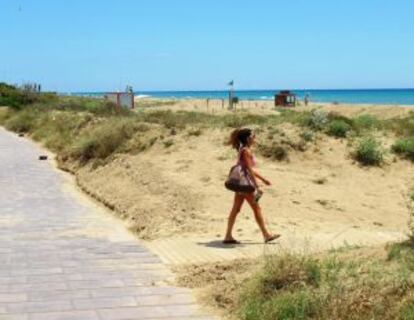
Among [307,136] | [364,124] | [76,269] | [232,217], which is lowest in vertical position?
[76,269]

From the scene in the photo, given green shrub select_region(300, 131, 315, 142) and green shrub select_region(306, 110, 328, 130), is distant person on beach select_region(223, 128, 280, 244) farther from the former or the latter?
green shrub select_region(306, 110, 328, 130)

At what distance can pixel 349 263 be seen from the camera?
284 inches

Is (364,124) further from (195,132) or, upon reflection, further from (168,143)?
(168,143)

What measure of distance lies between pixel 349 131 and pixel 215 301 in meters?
12.9

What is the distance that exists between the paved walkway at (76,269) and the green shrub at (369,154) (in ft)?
20.4

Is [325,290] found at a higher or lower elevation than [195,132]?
lower

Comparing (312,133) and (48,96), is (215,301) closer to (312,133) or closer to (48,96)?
(312,133)

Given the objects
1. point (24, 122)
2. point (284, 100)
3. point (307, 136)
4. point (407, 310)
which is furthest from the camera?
point (284, 100)

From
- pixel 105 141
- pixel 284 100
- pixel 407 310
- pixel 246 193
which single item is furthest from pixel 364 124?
pixel 284 100

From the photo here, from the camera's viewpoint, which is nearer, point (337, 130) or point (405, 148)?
point (405, 148)

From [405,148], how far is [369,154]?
Answer: 131 centimetres

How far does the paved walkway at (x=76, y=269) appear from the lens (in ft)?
23.3

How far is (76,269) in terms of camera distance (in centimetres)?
879

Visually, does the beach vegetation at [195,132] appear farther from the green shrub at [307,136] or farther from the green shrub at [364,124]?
the green shrub at [364,124]
